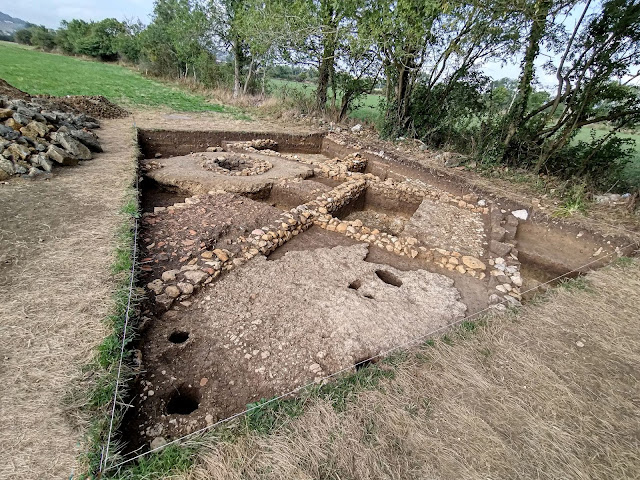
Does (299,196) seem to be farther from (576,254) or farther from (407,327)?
(576,254)

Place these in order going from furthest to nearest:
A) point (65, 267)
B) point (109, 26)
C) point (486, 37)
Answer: point (109, 26) → point (486, 37) → point (65, 267)

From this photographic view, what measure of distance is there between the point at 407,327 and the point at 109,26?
47755 mm

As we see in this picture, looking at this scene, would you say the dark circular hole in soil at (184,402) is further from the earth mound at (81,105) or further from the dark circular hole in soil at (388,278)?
the earth mound at (81,105)

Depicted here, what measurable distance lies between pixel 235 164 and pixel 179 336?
5598mm

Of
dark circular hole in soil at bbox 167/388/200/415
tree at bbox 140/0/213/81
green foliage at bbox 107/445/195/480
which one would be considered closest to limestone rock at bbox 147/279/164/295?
dark circular hole in soil at bbox 167/388/200/415

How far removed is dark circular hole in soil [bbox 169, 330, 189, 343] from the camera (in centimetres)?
301

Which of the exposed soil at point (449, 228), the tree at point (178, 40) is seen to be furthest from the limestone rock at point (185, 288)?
the tree at point (178, 40)

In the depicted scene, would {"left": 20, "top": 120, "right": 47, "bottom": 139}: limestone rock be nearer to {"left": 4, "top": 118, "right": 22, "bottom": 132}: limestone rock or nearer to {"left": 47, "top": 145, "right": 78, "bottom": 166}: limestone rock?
{"left": 4, "top": 118, "right": 22, "bottom": 132}: limestone rock

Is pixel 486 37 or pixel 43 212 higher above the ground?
pixel 486 37

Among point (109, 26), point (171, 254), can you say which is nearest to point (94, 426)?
point (171, 254)

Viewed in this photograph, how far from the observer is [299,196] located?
21.3 ft

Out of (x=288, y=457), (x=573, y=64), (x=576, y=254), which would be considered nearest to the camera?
(x=288, y=457)

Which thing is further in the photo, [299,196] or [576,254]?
[299,196]

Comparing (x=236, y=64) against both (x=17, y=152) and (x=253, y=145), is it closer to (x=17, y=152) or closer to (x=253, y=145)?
(x=253, y=145)
